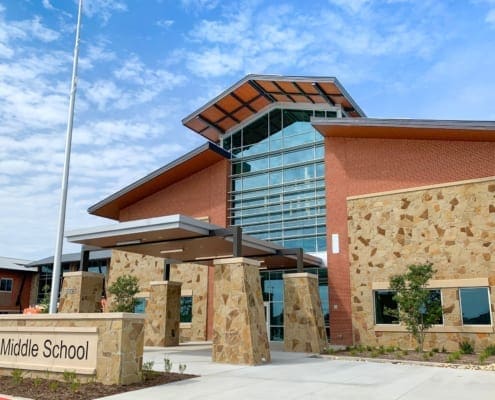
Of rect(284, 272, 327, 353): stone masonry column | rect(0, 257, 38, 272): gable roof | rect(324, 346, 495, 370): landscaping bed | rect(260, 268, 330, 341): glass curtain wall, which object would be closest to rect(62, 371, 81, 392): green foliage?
rect(324, 346, 495, 370): landscaping bed

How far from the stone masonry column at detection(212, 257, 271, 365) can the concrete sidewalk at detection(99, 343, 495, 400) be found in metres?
0.57

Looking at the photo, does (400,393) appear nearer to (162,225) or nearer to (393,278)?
(162,225)

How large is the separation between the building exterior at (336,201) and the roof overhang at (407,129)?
2.3 inches

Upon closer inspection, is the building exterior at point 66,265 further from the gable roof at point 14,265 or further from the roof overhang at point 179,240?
the roof overhang at point 179,240

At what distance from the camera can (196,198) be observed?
31.7 m

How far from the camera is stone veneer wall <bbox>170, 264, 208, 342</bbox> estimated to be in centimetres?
2930

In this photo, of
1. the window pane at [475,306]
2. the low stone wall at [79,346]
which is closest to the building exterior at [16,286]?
the low stone wall at [79,346]

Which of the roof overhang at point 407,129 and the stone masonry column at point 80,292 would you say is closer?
the roof overhang at point 407,129

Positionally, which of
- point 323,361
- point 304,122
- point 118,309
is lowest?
point 323,361

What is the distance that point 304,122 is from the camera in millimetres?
29234

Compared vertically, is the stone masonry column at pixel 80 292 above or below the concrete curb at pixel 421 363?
above

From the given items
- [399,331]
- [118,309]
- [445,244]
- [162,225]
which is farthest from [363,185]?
[118,309]

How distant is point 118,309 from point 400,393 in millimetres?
17507

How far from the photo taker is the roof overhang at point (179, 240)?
17.1 meters
